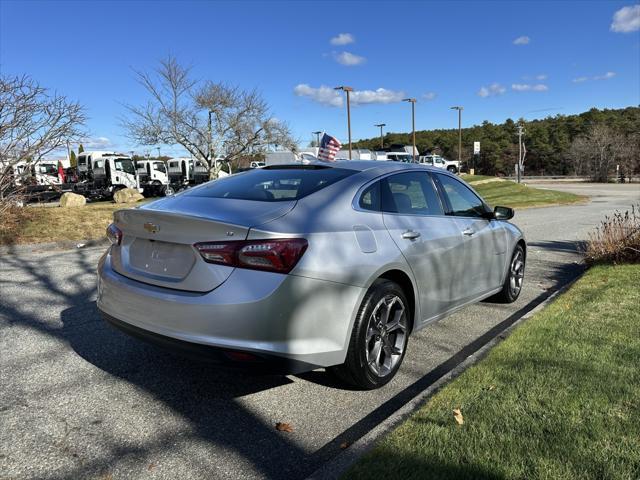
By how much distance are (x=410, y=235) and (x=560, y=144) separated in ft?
296

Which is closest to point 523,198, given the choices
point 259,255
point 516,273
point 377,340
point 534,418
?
point 516,273

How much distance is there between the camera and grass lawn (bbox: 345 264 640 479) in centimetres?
231

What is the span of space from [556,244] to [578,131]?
3402 inches

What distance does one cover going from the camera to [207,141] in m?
24.1

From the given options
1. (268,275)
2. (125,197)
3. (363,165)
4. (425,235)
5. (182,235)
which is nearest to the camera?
(268,275)

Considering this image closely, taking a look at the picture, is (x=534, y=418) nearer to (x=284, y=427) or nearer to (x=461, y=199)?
(x=284, y=427)

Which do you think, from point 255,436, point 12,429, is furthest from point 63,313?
point 255,436

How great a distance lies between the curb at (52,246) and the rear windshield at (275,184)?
298 inches

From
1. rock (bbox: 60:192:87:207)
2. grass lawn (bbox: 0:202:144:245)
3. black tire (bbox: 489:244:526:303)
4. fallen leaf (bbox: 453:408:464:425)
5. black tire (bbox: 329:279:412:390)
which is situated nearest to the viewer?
fallen leaf (bbox: 453:408:464:425)

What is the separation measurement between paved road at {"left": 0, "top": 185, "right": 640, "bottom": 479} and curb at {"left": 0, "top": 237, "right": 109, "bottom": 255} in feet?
17.3

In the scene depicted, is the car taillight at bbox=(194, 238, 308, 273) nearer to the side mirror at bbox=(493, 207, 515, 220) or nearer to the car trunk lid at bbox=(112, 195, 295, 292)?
the car trunk lid at bbox=(112, 195, 295, 292)

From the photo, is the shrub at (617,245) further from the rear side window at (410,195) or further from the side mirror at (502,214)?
the rear side window at (410,195)

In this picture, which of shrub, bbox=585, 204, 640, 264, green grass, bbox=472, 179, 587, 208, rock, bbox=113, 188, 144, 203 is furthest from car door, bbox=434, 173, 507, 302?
rock, bbox=113, 188, 144, 203

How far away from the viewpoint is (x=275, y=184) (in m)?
3.70
